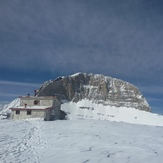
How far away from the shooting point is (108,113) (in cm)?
16250

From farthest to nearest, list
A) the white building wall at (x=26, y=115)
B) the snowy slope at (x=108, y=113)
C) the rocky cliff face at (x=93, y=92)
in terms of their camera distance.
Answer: the rocky cliff face at (x=93, y=92)
the snowy slope at (x=108, y=113)
the white building wall at (x=26, y=115)

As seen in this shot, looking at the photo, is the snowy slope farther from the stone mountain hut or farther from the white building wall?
the white building wall

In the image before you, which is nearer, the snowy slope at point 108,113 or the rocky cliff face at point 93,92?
the snowy slope at point 108,113

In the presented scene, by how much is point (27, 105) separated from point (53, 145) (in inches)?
1240

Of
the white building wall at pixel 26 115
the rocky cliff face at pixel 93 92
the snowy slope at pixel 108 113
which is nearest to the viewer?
the white building wall at pixel 26 115

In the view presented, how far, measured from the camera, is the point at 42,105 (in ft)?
146

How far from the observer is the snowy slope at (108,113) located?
149 m

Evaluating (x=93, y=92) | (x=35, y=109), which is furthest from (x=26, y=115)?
(x=93, y=92)

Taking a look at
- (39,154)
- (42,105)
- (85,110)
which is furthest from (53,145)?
(85,110)

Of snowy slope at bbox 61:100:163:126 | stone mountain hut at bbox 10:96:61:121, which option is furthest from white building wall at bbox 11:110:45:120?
snowy slope at bbox 61:100:163:126

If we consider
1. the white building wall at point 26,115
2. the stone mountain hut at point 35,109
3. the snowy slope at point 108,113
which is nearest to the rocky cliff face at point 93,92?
the snowy slope at point 108,113

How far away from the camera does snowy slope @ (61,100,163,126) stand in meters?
149

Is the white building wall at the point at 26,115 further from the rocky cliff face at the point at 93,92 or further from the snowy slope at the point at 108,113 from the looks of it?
the rocky cliff face at the point at 93,92

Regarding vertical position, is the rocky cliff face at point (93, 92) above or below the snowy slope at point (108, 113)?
above
